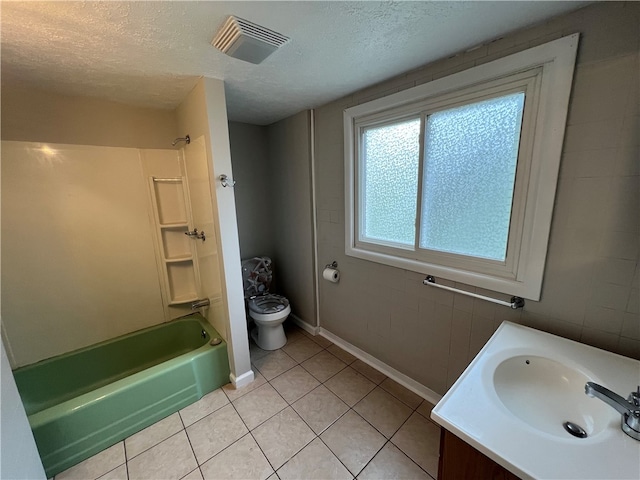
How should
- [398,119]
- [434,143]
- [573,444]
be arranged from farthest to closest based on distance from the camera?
1. [398,119]
2. [434,143]
3. [573,444]

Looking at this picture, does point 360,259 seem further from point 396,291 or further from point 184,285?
point 184,285

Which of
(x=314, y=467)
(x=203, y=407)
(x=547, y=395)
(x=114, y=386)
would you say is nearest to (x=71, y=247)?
(x=114, y=386)

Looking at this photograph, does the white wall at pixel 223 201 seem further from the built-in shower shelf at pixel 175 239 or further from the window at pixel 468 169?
the window at pixel 468 169

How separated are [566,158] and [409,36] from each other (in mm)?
876

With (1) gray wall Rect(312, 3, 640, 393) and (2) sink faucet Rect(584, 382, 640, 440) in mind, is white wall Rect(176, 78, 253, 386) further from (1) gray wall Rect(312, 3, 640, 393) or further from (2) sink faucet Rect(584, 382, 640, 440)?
(2) sink faucet Rect(584, 382, 640, 440)

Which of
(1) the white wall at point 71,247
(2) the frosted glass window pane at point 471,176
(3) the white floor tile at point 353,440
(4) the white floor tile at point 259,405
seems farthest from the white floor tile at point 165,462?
(2) the frosted glass window pane at point 471,176

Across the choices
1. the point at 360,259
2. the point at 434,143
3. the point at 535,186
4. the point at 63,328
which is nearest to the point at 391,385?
the point at 360,259

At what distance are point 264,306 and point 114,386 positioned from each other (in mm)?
1189

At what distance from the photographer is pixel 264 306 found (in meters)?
2.47

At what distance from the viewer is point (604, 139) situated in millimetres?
995

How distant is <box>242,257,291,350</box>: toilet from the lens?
7.72 feet

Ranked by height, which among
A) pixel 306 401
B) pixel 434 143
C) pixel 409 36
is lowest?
pixel 306 401

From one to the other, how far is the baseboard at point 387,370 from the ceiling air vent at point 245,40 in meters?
2.23

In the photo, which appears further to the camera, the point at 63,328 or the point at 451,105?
the point at 63,328
